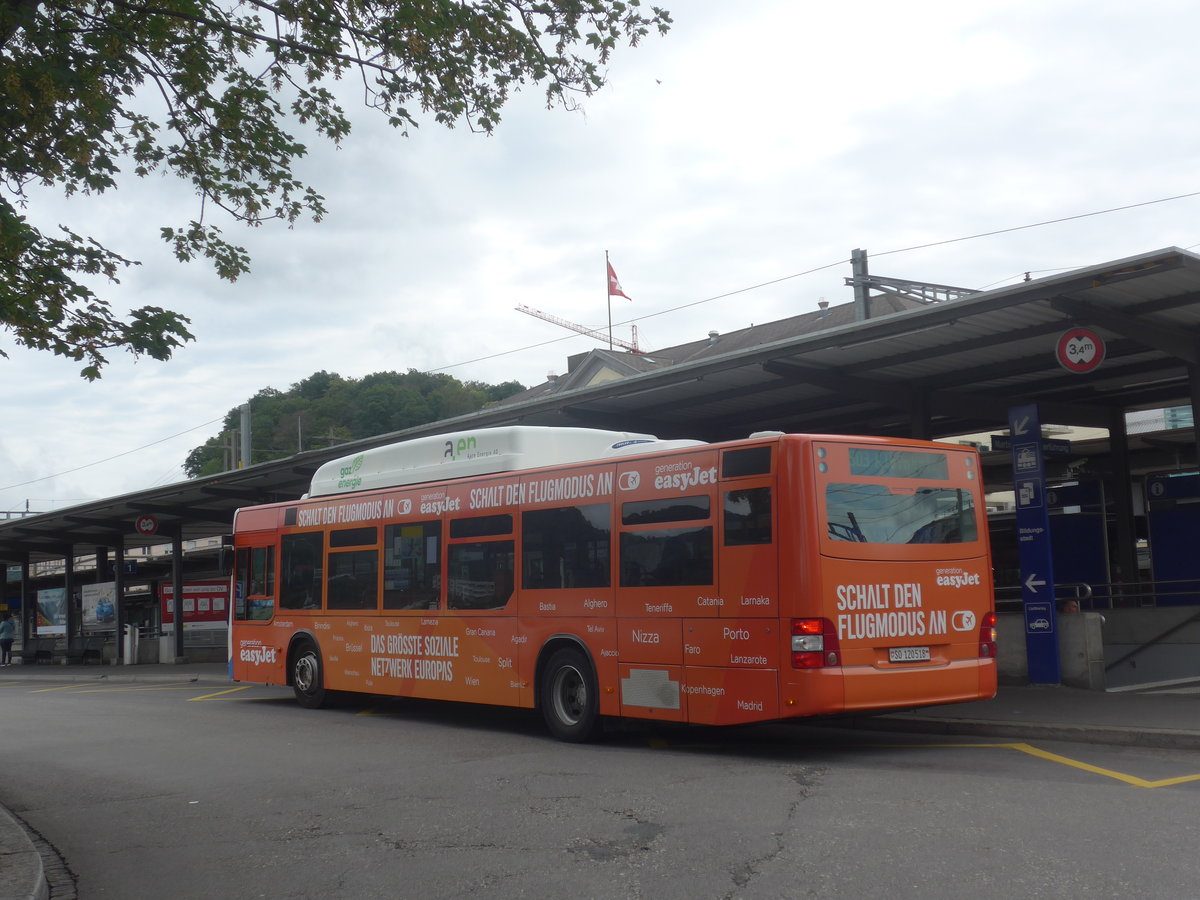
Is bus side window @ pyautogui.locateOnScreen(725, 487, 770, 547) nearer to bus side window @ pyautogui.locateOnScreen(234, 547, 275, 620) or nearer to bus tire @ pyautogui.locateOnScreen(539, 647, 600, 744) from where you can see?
bus tire @ pyautogui.locateOnScreen(539, 647, 600, 744)

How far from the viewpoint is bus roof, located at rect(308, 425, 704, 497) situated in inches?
514

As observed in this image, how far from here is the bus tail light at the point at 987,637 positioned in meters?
10.6

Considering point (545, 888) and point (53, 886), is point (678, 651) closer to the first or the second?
point (545, 888)

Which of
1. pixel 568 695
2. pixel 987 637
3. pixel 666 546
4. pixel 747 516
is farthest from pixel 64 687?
pixel 987 637

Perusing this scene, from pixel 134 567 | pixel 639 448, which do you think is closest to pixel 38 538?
pixel 134 567

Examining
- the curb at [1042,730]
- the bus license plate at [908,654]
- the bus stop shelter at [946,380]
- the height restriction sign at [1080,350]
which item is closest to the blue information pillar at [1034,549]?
the bus stop shelter at [946,380]

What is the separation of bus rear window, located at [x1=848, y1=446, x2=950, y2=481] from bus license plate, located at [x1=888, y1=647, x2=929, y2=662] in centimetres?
153

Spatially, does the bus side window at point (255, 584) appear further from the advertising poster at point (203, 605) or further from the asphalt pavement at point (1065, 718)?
the advertising poster at point (203, 605)

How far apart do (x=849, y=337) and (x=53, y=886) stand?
32.1 ft

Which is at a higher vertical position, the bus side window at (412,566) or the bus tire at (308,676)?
the bus side window at (412,566)

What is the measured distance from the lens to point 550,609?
11922mm

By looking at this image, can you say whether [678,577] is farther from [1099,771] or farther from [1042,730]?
[1099,771]

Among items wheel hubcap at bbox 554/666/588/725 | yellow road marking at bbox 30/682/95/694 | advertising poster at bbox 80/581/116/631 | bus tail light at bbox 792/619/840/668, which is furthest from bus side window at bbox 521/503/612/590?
advertising poster at bbox 80/581/116/631

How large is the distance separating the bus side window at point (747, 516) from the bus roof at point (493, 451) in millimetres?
1406
